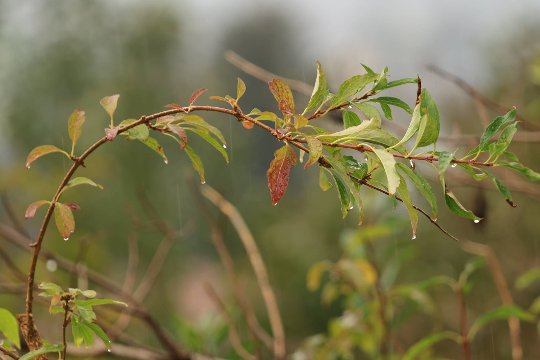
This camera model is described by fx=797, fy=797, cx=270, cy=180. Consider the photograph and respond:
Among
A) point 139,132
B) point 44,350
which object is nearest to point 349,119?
point 139,132

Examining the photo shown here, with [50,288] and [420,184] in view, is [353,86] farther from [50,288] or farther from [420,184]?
[50,288]

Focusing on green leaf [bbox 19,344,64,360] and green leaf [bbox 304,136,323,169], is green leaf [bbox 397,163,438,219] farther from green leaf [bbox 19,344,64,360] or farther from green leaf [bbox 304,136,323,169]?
green leaf [bbox 19,344,64,360]

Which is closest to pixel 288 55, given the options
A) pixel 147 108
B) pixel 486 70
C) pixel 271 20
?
pixel 271 20

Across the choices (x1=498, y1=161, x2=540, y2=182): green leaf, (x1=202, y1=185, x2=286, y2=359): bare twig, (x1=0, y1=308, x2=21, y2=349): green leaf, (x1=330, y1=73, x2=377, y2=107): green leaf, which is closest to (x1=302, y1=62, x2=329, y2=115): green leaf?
(x1=330, y1=73, x2=377, y2=107): green leaf

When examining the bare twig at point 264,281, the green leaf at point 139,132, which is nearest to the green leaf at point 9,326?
the green leaf at point 139,132

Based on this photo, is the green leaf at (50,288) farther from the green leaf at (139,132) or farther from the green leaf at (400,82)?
the green leaf at (400,82)
